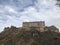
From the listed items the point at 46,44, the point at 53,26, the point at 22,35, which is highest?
the point at 53,26

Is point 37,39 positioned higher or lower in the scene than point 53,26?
lower

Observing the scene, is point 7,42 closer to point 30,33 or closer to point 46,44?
point 30,33

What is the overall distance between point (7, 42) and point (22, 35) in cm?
381

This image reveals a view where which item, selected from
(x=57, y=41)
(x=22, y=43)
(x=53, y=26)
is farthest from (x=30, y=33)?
(x=53, y=26)

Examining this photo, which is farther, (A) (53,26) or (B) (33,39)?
(A) (53,26)

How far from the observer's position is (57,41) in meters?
29.1

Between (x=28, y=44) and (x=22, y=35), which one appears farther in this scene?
(x=22, y=35)

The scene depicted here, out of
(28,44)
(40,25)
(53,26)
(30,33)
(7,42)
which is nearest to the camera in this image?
(28,44)

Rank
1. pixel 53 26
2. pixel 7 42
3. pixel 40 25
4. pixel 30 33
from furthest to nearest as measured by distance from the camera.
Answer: pixel 53 26 < pixel 40 25 < pixel 30 33 < pixel 7 42

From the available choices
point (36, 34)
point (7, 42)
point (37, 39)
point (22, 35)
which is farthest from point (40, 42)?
point (7, 42)

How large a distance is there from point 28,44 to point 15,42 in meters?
3.32

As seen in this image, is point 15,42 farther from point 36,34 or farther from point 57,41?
point 57,41

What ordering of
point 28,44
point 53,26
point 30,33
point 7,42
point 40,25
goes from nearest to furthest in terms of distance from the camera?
1. point 28,44
2. point 7,42
3. point 30,33
4. point 40,25
5. point 53,26

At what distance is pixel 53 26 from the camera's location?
5319 centimetres
